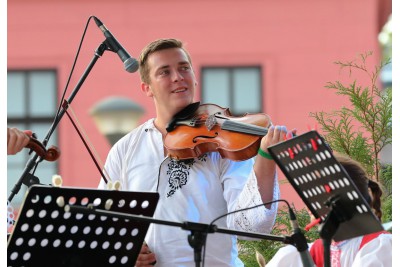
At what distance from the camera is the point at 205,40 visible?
38.4ft

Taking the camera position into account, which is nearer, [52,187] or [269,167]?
[52,187]

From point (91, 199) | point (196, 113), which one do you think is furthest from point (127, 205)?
point (196, 113)

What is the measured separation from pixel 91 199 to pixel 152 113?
865 cm

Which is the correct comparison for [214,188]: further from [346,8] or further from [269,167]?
[346,8]

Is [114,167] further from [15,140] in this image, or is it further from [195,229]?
[195,229]

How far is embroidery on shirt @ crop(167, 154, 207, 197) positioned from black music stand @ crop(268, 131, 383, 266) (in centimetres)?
79

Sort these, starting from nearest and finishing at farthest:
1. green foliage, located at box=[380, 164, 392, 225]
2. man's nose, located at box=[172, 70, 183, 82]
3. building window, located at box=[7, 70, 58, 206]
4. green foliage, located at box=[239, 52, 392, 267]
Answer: man's nose, located at box=[172, 70, 183, 82]
green foliage, located at box=[380, 164, 392, 225]
green foliage, located at box=[239, 52, 392, 267]
building window, located at box=[7, 70, 58, 206]

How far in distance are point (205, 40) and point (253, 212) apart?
859cm

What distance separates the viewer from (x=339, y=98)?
10242mm

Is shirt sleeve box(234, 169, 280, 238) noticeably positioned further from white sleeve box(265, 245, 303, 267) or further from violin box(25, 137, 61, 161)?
violin box(25, 137, 61, 161)

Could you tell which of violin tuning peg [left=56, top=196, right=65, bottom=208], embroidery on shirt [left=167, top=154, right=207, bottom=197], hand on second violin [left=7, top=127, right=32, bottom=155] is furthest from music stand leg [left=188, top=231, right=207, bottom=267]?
embroidery on shirt [left=167, top=154, right=207, bottom=197]

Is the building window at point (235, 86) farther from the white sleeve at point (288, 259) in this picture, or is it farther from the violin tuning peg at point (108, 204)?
the violin tuning peg at point (108, 204)

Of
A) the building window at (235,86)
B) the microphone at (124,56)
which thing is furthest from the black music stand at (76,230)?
the building window at (235,86)

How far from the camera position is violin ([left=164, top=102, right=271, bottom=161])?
323cm
